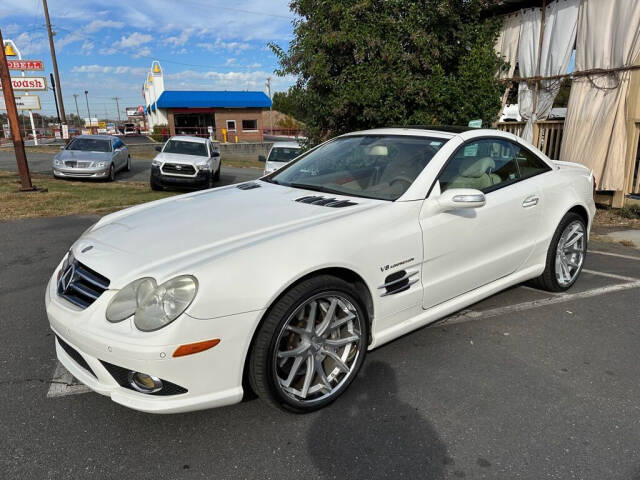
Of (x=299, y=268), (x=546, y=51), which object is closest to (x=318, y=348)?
(x=299, y=268)

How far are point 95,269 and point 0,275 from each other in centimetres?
344

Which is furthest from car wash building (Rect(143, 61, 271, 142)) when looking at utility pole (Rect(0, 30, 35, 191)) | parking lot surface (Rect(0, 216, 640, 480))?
parking lot surface (Rect(0, 216, 640, 480))

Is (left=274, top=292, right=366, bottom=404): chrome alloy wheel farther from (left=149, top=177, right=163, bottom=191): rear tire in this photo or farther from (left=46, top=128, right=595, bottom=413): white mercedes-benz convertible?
(left=149, top=177, right=163, bottom=191): rear tire

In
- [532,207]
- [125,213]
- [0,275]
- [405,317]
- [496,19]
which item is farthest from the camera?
[496,19]

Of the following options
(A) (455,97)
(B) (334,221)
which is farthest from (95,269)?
(A) (455,97)

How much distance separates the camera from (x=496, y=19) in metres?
10.0

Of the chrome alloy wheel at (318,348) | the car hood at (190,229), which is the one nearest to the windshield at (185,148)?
the car hood at (190,229)

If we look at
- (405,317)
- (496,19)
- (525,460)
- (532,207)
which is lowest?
(525,460)

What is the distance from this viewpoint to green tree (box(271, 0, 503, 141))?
27.2 feet

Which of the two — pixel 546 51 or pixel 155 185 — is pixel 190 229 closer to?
pixel 546 51

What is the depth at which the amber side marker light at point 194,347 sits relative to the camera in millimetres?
2137

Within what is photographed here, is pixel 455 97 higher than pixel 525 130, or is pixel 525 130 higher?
pixel 455 97

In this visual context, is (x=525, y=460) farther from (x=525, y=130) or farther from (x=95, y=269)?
(x=525, y=130)

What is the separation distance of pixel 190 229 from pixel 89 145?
567 inches
